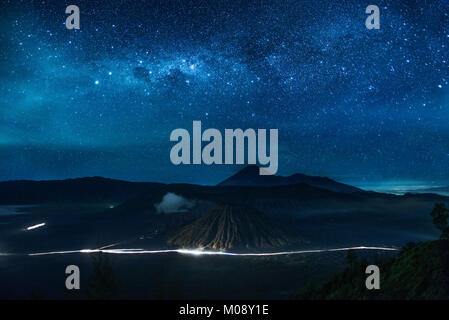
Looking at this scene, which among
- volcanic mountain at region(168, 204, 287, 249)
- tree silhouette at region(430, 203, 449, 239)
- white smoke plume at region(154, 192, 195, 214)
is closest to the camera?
tree silhouette at region(430, 203, 449, 239)

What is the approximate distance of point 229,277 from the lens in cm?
2577

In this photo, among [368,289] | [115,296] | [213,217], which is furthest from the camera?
[213,217]

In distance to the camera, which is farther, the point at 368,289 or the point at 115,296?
the point at 115,296

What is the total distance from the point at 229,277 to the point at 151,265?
8596 mm

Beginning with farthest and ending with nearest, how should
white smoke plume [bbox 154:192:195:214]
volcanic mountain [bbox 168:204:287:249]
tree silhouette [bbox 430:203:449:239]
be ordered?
1. white smoke plume [bbox 154:192:195:214]
2. volcanic mountain [bbox 168:204:287:249]
3. tree silhouette [bbox 430:203:449:239]

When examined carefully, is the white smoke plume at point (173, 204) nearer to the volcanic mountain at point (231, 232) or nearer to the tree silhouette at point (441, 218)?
the volcanic mountain at point (231, 232)

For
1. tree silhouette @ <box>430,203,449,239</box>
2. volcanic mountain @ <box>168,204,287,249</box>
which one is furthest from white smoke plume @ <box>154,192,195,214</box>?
tree silhouette @ <box>430,203,449,239</box>

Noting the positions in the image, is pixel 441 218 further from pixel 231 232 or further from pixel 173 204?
pixel 173 204

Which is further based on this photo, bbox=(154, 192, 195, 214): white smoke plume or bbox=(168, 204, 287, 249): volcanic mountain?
bbox=(154, 192, 195, 214): white smoke plume

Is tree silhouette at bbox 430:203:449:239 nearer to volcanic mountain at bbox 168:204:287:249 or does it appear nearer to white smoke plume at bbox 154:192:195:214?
volcanic mountain at bbox 168:204:287:249

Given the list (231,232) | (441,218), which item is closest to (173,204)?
(231,232)

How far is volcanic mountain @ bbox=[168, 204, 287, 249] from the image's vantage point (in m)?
41.4

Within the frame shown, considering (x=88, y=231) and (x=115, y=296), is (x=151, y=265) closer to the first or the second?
(x=115, y=296)
